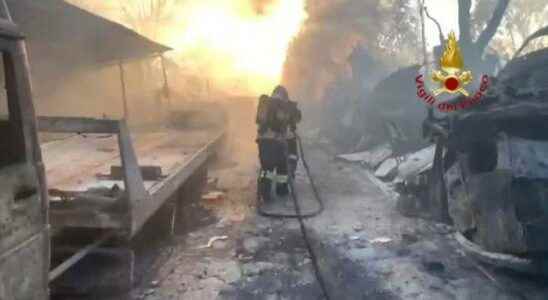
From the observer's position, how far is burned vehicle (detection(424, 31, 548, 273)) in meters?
4.61

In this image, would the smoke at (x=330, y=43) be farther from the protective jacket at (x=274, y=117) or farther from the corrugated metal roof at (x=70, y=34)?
the protective jacket at (x=274, y=117)

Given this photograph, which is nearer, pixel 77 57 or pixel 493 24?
pixel 77 57

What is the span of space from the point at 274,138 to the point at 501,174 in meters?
4.36

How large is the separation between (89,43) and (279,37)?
59.3 ft

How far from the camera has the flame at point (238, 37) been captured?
30.1m

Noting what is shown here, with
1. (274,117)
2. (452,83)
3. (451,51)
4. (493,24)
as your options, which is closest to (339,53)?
(493,24)

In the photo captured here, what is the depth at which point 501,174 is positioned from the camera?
4.89m

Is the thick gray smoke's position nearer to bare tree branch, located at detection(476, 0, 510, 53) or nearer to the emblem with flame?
bare tree branch, located at detection(476, 0, 510, 53)

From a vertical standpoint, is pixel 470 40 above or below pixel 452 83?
above

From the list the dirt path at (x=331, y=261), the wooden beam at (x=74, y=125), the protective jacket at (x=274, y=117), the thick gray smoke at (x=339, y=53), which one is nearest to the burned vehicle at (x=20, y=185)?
the wooden beam at (x=74, y=125)

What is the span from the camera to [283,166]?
8.66 metres

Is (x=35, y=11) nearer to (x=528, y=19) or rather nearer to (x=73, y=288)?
(x=73, y=288)

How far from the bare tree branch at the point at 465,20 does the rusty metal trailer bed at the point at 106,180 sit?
39.3 ft

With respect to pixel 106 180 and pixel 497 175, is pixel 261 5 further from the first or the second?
pixel 497 175
